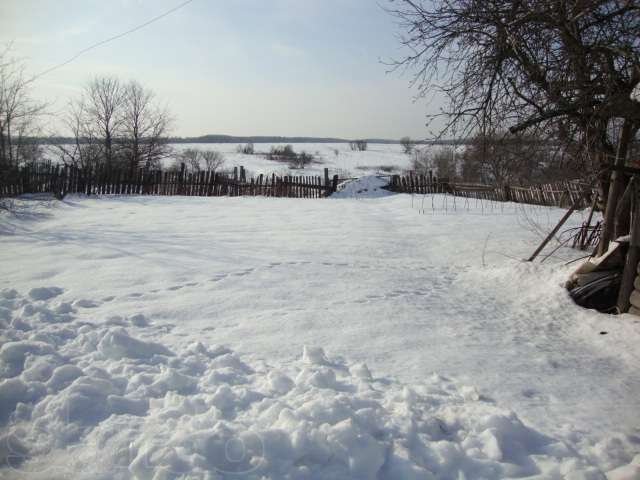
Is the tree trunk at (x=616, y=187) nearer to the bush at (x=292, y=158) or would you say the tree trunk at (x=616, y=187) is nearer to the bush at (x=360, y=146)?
the bush at (x=292, y=158)

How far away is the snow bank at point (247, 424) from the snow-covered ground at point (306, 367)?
0.01 metres

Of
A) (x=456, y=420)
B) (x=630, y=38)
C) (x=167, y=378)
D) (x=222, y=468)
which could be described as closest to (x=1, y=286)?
(x=167, y=378)

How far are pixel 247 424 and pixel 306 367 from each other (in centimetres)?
72

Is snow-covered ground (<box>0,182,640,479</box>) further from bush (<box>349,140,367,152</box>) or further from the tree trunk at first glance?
bush (<box>349,140,367,152</box>)

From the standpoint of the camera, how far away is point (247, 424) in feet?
6.73

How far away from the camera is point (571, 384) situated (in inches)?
106

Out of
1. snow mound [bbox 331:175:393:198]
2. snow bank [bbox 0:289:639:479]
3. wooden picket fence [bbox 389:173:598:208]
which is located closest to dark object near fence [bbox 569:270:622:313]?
snow bank [bbox 0:289:639:479]

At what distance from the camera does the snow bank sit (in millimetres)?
1792

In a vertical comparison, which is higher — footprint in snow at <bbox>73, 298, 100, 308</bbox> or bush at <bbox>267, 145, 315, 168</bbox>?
bush at <bbox>267, 145, 315, 168</bbox>

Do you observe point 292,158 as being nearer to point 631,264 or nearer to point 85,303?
point 85,303

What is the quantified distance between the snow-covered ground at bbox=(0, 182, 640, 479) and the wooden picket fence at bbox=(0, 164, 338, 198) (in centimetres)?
1051

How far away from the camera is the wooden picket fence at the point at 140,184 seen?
1434 cm

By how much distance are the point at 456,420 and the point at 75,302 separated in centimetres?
376

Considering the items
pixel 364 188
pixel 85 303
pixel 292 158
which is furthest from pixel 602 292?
pixel 292 158
